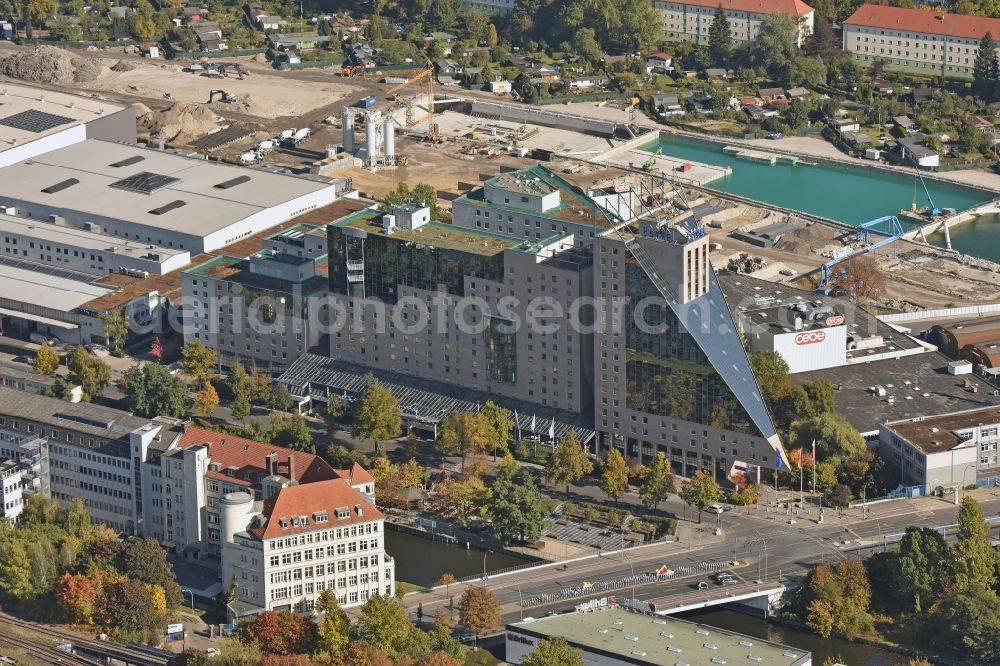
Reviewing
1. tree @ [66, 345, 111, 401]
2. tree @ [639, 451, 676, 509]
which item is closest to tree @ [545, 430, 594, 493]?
tree @ [639, 451, 676, 509]

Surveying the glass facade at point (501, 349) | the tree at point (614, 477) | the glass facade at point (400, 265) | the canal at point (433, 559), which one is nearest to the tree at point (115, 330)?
the glass facade at point (400, 265)

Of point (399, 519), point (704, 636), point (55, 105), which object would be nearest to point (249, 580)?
point (399, 519)

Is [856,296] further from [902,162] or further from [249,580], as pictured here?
[249,580]

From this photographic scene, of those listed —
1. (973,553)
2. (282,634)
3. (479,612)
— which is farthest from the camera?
(973,553)

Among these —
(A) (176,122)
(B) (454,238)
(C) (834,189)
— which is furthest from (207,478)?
(A) (176,122)

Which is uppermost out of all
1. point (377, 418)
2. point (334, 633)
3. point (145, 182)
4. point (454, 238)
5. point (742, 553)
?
point (454, 238)

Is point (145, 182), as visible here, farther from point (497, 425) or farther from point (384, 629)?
point (384, 629)
